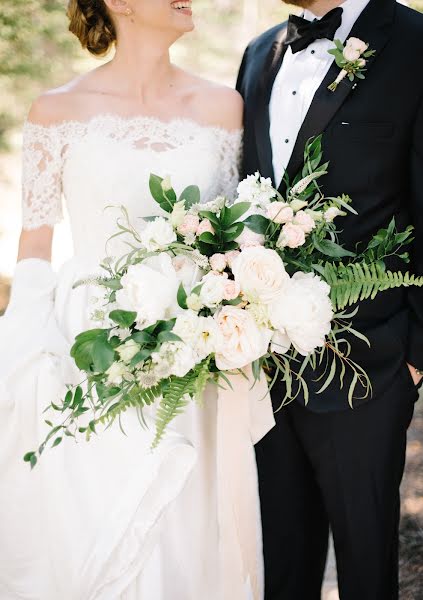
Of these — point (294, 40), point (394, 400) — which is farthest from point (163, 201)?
point (394, 400)

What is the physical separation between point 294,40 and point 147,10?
49cm

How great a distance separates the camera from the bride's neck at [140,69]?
2660mm

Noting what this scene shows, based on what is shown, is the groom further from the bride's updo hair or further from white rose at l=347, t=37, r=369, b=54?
the bride's updo hair

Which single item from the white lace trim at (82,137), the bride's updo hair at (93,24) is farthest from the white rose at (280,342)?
the bride's updo hair at (93,24)

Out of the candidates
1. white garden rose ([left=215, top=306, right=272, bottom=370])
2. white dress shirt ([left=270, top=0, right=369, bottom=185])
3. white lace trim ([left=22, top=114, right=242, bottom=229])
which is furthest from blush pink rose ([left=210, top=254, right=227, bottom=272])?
white lace trim ([left=22, top=114, right=242, bottom=229])

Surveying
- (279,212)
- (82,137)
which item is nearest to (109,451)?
(279,212)

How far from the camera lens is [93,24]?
110 inches

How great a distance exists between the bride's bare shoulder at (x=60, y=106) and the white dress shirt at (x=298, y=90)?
24.7 inches

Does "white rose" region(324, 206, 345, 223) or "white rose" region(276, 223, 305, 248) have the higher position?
"white rose" region(324, 206, 345, 223)

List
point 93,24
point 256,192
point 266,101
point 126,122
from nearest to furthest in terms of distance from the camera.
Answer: point 256,192 → point 266,101 → point 126,122 → point 93,24

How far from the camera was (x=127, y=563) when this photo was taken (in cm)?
224

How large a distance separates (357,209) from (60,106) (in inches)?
40.0

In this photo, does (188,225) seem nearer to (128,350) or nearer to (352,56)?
(128,350)

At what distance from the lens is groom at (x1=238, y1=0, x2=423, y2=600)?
2303mm
